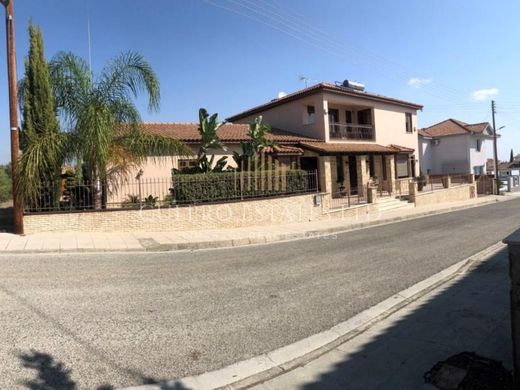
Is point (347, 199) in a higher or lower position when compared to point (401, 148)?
lower

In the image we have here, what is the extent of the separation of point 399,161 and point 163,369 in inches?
1113

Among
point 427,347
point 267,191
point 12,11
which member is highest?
point 12,11

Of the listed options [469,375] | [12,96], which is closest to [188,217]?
[12,96]

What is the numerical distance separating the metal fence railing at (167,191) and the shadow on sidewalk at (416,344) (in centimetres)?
1033

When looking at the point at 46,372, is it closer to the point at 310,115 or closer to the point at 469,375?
the point at 469,375

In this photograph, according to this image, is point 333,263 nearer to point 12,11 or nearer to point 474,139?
point 12,11

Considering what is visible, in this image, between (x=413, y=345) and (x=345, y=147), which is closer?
(x=413, y=345)

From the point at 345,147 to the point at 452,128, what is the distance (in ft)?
76.4

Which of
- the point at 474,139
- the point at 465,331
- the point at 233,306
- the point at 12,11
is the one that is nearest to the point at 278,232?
the point at 233,306

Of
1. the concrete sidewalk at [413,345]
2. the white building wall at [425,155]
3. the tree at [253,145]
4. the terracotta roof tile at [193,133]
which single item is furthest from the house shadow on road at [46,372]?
the white building wall at [425,155]

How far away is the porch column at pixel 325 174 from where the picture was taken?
73.4ft

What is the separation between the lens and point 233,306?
232 inches

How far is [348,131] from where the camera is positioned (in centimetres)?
2694

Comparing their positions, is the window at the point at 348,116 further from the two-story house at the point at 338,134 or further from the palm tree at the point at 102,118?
the palm tree at the point at 102,118
